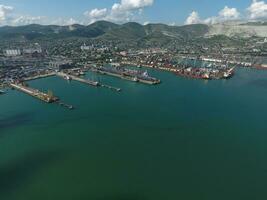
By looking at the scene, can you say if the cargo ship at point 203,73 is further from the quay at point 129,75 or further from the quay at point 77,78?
the quay at point 77,78

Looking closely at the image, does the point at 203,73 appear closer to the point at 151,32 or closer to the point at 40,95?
the point at 40,95

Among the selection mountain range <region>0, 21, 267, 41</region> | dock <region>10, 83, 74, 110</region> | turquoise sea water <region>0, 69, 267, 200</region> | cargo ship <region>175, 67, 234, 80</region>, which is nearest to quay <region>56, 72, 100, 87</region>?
turquoise sea water <region>0, 69, 267, 200</region>

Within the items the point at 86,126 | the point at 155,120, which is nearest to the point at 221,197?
the point at 155,120

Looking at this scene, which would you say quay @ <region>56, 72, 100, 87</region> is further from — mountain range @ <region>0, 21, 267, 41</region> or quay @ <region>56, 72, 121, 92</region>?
mountain range @ <region>0, 21, 267, 41</region>

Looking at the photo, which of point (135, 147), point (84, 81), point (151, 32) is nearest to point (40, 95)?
point (84, 81)

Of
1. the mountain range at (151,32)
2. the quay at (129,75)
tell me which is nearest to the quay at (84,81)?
Answer: the quay at (129,75)

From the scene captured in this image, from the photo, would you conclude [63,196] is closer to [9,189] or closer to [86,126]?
[9,189]
